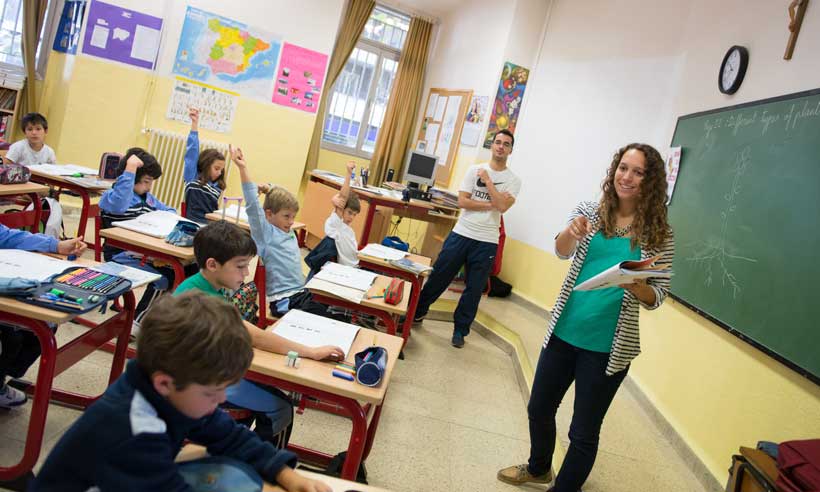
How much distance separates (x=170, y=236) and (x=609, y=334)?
7.12 feet

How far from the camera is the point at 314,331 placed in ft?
6.62

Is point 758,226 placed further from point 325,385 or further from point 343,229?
point 325,385

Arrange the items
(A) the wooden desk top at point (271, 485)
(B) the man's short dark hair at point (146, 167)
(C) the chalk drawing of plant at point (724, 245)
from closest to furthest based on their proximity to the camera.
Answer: (A) the wooden desk top at point (271, 485), (C) the chalk drawing of plant at point (724, 245), (B) the man's short dark hair at point (146, 167)

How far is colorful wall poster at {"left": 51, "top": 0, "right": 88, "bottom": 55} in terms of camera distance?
5.93m

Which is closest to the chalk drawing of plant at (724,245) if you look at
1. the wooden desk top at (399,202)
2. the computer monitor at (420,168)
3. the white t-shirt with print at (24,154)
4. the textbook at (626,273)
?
the textbook at (626,273)

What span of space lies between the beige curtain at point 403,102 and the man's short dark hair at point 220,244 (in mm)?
6083

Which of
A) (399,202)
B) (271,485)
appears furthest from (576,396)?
(399,202)

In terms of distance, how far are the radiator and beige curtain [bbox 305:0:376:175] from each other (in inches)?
52.4

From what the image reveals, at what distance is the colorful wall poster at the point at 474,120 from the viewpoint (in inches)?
249

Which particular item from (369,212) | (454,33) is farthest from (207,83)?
(454,33)

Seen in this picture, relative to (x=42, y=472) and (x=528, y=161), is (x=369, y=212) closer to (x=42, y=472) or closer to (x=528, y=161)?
(x=528, y=161)

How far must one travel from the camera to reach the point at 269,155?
6.78 meters

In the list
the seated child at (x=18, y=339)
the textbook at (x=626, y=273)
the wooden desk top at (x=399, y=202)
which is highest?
the textbook at (x=626, y=273)

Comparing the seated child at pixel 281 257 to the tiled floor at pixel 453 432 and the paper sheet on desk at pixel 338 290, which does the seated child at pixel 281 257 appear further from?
the tiled floor at pixel 453 432
